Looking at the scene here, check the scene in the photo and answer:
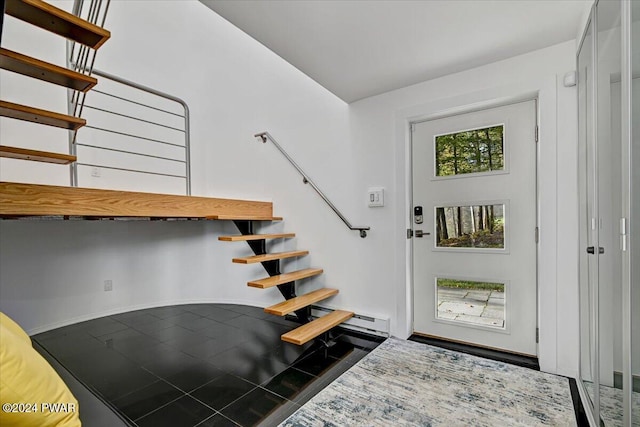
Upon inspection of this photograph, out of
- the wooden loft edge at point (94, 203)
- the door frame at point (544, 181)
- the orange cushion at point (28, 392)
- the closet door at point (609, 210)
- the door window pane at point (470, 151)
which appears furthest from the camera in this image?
the door window pane at point (470, 151)

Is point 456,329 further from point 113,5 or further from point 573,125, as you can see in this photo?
point 113,5

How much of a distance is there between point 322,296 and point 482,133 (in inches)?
77.4

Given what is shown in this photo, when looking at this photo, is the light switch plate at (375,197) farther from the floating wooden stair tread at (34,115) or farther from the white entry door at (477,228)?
the floating wooden stair tread at (34,115)

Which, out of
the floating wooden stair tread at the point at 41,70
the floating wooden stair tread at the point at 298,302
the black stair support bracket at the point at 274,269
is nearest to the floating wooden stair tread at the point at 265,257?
the black stair support bracket at the point at 274,269

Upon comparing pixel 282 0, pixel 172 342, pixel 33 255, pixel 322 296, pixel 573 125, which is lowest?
pixel 172 342

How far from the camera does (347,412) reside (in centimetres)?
170

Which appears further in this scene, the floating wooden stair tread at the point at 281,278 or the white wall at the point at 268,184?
the floating wooden stair tread at the point at 281,278

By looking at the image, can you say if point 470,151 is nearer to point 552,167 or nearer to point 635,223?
point 552,167

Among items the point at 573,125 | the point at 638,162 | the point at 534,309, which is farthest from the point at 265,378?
the point at 573,125

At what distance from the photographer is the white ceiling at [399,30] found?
1670mm

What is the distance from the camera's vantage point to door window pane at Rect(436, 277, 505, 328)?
2.43 metres

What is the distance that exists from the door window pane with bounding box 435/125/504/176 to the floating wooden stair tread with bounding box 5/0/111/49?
242 cm

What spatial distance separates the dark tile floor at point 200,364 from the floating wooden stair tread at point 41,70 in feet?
6.09

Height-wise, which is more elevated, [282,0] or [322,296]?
[282,0]
